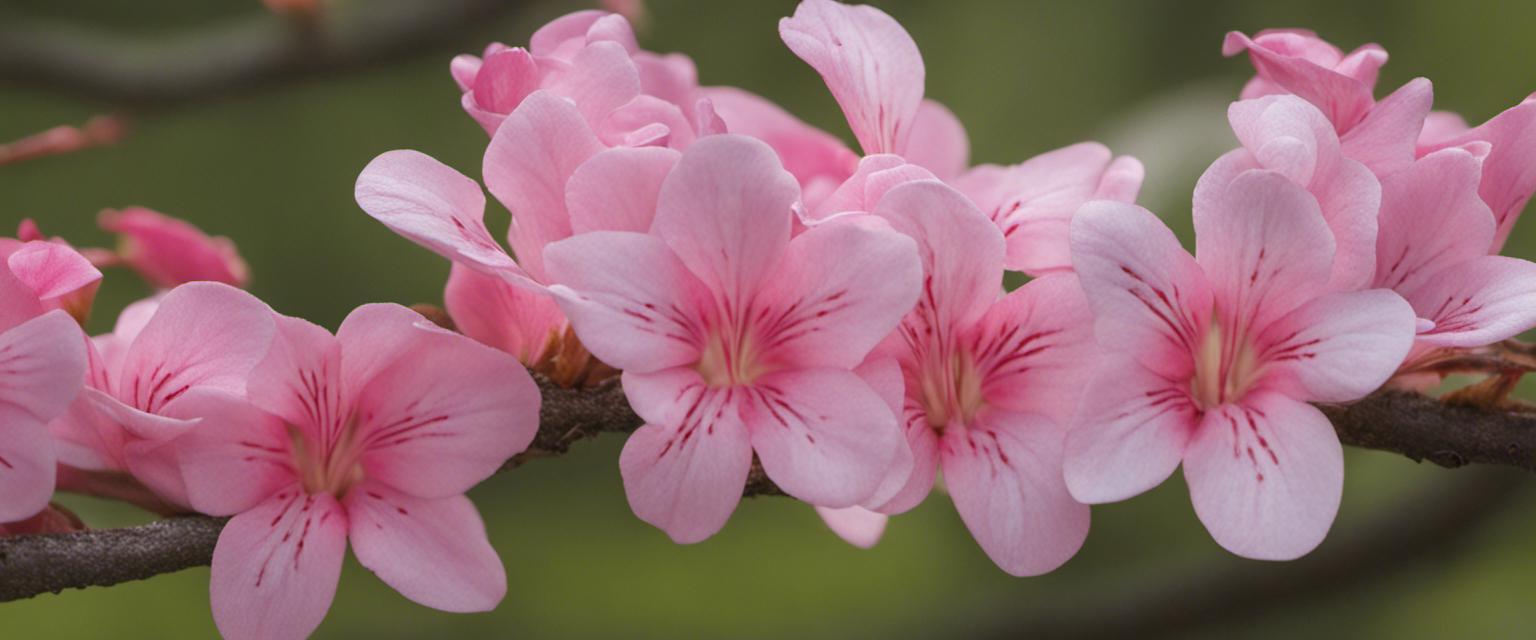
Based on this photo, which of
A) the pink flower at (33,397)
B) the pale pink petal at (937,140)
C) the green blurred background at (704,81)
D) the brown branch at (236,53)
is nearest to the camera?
the pink flower at (33,397)

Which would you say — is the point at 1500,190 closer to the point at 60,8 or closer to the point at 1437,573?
the point at 1437,573

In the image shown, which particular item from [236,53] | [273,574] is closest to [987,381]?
[273,574]

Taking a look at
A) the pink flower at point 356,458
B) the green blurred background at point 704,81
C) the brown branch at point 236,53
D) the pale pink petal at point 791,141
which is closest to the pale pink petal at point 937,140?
the pale pink petal at point 791,141

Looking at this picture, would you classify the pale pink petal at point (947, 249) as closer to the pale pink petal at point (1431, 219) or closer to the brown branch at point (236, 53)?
the pale pink petal at point (1431, 219)

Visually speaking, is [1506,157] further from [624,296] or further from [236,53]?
[236,53]

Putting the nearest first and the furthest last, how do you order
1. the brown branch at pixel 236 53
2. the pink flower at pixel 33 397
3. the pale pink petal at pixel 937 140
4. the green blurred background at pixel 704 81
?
the pink flower at pixel 33 397 < the pale pink petal at pixel 937 140 < the brown branch at pixel 236 53 < the green blurred background at pixel 704 81

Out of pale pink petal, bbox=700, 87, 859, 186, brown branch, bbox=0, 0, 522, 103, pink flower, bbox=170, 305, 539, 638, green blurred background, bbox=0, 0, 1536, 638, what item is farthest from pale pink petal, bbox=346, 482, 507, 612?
green blurred background, bbox=0, 0, 1536, 638

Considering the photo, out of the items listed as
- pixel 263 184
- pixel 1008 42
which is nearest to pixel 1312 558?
pixel 1008 42
